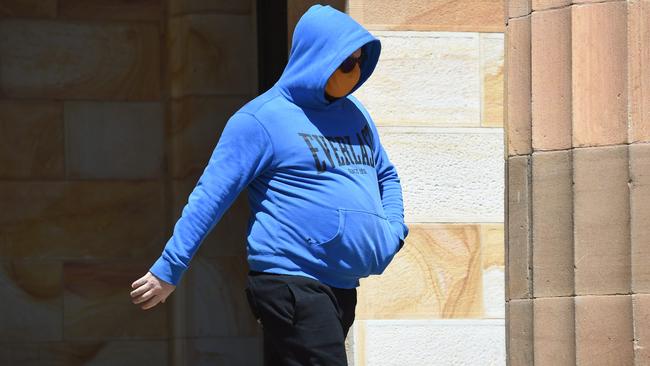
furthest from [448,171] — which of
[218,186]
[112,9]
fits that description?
[218,186]

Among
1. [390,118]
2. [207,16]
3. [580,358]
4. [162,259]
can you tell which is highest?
[207,16]

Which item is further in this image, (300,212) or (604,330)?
(604,330)

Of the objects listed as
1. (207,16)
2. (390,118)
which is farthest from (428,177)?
(207,16)

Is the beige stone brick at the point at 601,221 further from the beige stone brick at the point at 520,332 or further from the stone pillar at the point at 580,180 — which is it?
the beige stone brick at the point at 520,332

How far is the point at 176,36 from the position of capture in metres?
9.51

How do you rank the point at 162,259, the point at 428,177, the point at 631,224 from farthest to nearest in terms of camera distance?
1. the point at 428,177
2. the point at 631,224
3. the point at 162,259

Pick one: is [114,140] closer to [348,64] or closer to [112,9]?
[112,9]

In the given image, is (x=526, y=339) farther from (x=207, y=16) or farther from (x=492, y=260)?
(x=207, y=16)

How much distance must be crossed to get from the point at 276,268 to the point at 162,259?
1.24ft

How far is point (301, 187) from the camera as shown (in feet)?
19.8

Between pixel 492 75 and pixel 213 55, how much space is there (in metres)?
1.56

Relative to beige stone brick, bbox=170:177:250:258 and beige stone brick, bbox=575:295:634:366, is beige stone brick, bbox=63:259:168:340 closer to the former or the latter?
beige stone brick, bbox=170:177:250:258

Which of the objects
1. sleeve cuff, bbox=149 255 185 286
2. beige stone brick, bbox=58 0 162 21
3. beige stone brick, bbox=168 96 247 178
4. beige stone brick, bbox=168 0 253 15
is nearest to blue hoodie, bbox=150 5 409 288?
sleeve cuff, bbox=149 255 185 286

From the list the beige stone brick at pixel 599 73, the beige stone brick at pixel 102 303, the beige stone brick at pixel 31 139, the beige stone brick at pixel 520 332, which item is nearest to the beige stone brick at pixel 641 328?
the beige stone brick at pixel 520 332
